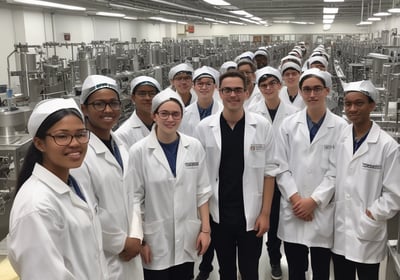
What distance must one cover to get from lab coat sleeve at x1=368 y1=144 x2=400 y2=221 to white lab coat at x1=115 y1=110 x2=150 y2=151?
1103mm

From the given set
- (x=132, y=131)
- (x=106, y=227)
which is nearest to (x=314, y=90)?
(x=132, y=131)

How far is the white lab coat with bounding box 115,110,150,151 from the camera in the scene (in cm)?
200

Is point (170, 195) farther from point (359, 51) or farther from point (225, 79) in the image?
point (359, 51)

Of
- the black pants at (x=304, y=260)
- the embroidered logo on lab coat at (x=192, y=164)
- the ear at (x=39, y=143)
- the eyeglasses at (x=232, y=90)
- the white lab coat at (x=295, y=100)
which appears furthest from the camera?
the white lab coat at (x=295, y=100)

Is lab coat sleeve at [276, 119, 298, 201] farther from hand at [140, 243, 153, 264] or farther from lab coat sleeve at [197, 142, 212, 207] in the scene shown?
hand at [140, 243, 153, 264]

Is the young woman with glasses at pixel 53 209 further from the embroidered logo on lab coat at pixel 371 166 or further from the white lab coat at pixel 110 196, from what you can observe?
the embroidered logo on lab coat at pixel 371 166

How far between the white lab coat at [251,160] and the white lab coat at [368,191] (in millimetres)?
312

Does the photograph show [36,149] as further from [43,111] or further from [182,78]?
[182,78]

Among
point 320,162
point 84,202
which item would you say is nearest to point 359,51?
point 320,162

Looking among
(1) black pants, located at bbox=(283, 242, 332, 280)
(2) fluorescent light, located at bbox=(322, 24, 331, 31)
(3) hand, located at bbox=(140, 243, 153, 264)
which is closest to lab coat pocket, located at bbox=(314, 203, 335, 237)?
(1) black pants, located at bbox=(283, 242, 332, 280)

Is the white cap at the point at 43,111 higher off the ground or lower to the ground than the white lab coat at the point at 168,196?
higher

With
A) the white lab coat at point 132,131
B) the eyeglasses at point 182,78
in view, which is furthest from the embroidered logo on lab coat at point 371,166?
the eyeglasses at point 182,78

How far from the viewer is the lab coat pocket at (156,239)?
1.67 metres

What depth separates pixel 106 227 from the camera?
4.58 feet
